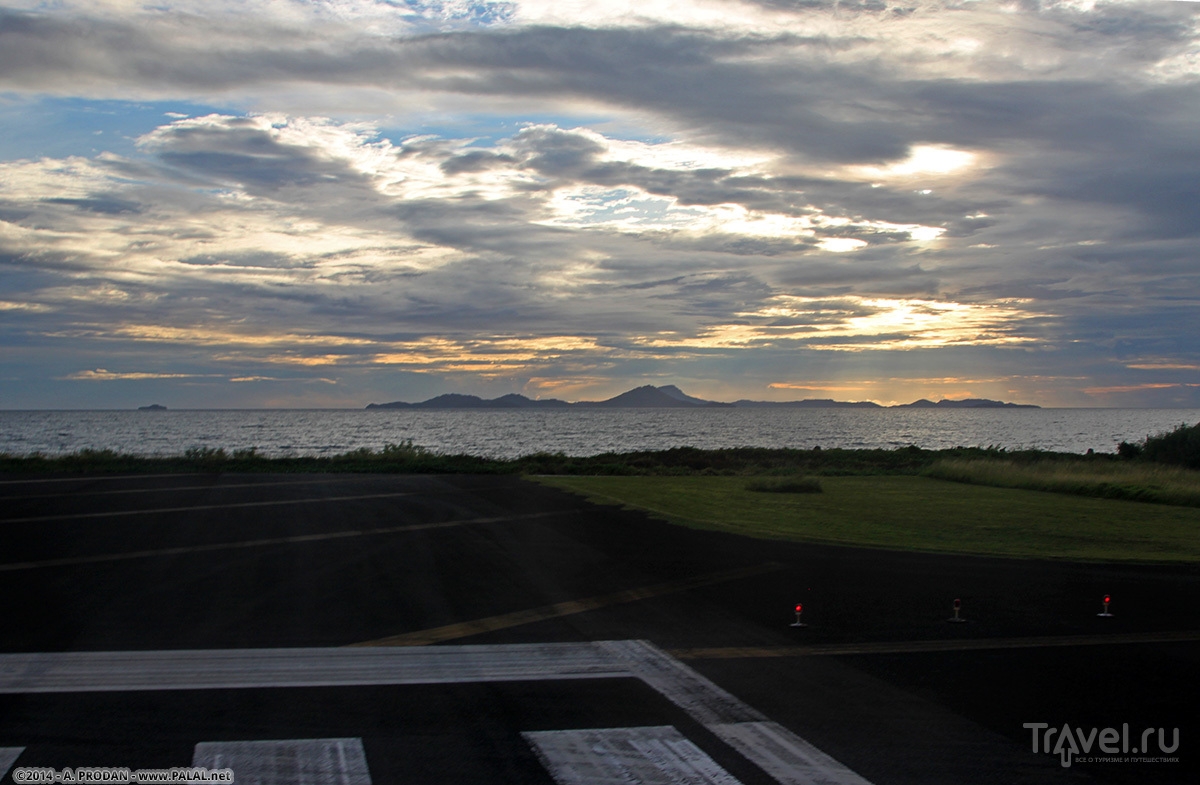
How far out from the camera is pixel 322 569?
10891 millimetres

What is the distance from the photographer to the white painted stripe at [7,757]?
4.55 meters

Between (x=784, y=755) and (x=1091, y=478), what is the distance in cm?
2465

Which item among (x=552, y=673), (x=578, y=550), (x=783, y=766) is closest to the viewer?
(x=783, y=766)

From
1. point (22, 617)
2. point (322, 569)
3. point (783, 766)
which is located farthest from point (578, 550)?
point (783, 766)

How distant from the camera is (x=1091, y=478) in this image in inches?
1001

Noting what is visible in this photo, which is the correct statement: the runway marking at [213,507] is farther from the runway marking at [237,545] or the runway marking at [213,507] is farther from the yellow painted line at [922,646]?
the yellow painted line at [922,646]

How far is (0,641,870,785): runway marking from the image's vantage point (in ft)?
19.2

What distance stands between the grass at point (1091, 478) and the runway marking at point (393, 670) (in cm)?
2065

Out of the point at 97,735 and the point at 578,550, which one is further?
the point at 578,550

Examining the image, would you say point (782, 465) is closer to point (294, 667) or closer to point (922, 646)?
point (922, 646)

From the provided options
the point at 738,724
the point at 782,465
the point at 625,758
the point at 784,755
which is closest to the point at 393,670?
the point at 625,758

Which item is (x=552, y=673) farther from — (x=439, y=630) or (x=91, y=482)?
(x=91, y=482)

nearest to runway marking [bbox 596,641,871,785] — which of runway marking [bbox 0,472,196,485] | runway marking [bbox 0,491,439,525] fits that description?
runway marking [bbox 0,491,439,525]

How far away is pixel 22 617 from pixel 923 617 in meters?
8.89
